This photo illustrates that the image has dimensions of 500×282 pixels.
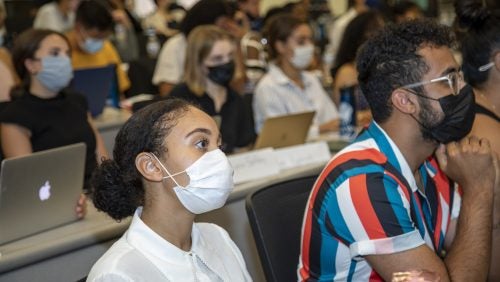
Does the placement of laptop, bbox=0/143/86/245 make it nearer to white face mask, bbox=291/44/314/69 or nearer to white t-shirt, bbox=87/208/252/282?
white t-shirt, bbox=87/208/252/282

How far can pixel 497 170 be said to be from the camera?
2037 mm

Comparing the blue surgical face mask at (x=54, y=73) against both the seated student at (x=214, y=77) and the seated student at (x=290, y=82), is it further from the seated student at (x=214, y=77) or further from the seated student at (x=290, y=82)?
the seated student at (x=290, y=82)

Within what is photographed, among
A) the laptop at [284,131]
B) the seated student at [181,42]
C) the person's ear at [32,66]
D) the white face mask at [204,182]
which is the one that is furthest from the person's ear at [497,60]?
the seated student at [181,42]

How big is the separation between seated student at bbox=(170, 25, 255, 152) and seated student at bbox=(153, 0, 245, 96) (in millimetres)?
1011

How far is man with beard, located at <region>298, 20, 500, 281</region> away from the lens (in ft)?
5.87

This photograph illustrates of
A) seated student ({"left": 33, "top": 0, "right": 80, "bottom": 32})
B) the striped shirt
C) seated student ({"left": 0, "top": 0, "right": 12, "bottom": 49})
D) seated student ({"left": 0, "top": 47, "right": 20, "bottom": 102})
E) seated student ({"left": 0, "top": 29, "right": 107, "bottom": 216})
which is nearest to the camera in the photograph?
the striped shirt

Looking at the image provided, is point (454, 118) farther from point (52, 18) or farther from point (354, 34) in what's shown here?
point (52, 18)

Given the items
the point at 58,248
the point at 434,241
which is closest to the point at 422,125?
the point at 434,241

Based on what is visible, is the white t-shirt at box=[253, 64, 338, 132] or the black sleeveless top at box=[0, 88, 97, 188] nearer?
the black sleeveless top at box=[0, 88, 97, 188]

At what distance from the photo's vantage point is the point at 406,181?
1900mm

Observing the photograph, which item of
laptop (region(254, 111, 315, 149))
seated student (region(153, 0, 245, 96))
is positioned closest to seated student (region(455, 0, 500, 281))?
laptop (region(254, 111, 315, 149))

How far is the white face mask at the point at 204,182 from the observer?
5.57ft

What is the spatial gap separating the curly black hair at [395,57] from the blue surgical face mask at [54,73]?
170 cm

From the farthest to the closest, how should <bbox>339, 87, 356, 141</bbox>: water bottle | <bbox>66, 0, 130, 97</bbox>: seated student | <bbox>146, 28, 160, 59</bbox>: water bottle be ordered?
1. <bbox>146, 28, 160, 59</bbox>: water bottle
2. <bbox>66, 0, 130, 97</bbox>: seated student
3. <bbox>339, 87, 356, 141</bbox>: water bottle
